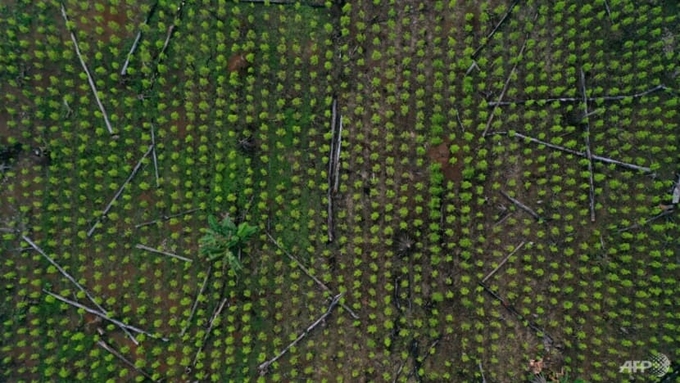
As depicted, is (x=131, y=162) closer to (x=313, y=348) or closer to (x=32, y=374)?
(x=32, y=374)

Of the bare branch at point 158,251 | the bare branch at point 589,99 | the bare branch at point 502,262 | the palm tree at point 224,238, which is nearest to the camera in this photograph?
the palm tree at point 224,238

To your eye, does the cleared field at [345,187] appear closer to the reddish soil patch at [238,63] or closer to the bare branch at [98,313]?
the bare branch at [98,313]

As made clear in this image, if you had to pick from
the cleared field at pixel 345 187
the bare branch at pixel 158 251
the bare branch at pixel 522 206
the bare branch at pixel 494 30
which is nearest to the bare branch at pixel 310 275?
the cleared field at pixel 345 187

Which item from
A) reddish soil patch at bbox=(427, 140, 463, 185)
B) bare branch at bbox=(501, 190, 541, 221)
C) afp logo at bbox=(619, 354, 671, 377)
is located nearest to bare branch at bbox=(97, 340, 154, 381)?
reddish soil patch at bbox=(427, 140, 463, 185)

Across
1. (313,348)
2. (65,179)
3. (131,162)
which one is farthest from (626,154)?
(65,179)

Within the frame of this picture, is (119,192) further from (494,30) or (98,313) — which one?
(494,30)

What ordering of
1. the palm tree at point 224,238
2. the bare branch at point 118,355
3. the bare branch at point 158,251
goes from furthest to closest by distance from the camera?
the bare branch at point 158,251, the bare branch at point 118,355, the palm tree at point 224,238

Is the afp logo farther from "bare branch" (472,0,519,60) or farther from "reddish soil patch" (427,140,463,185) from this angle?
"bare branch" (472,0,519,60)
